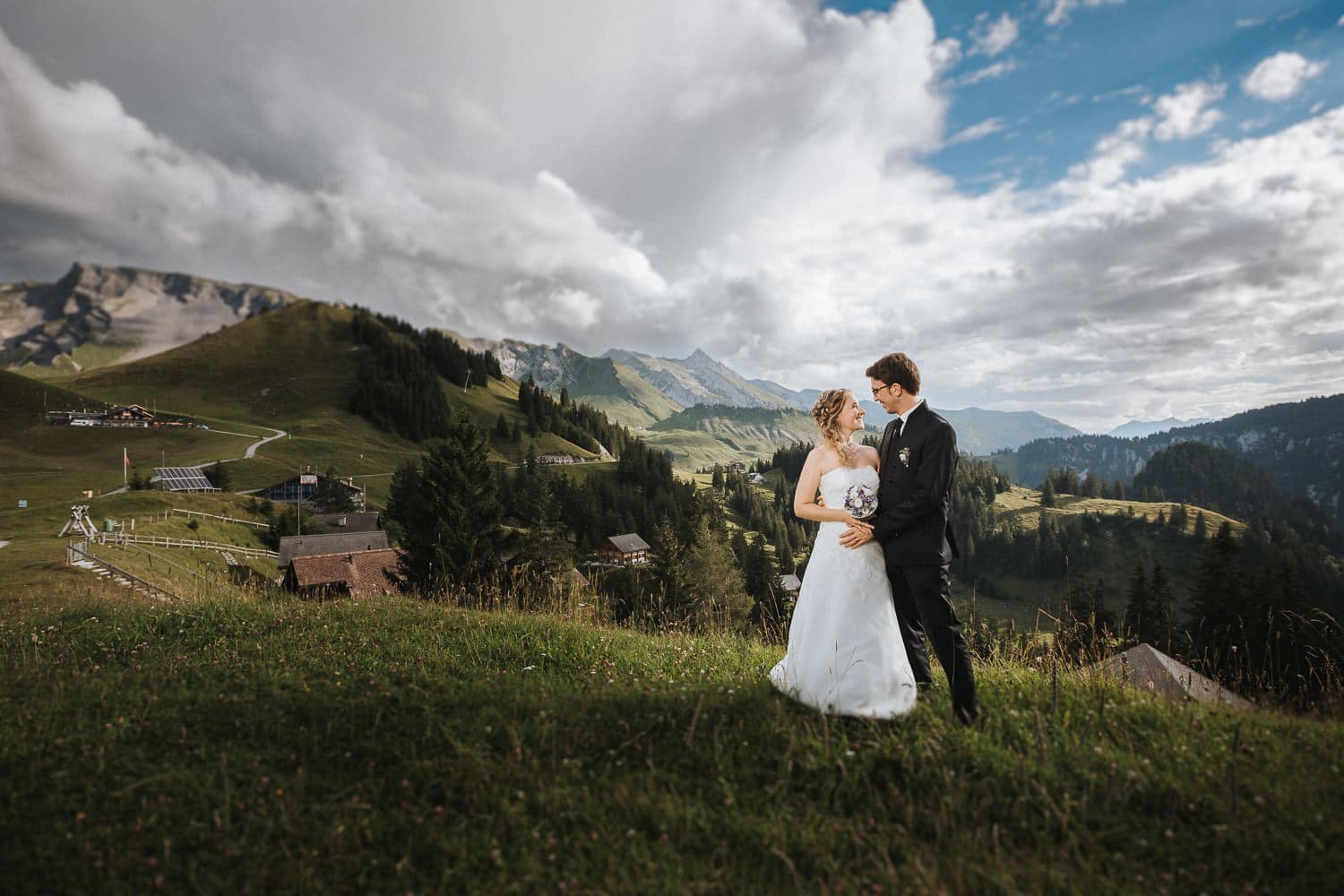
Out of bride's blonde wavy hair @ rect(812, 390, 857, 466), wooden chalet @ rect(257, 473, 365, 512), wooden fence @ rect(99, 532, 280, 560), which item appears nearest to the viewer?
bride's blonde wavy hair @ rect(812, 390, 857, 466)

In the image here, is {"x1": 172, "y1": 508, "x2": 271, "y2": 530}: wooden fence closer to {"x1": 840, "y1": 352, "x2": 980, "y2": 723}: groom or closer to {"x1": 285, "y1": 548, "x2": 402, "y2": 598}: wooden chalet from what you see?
{"x1": 285, "y1": 548, "x2": 402, "y2": 598}: wooden chalet

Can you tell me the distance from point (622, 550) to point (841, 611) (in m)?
88.5

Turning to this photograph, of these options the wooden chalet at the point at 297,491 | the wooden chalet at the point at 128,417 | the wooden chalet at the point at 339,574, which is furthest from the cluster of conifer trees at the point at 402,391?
the wooden chalet at the point at 339,574

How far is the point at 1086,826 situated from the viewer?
3941mm

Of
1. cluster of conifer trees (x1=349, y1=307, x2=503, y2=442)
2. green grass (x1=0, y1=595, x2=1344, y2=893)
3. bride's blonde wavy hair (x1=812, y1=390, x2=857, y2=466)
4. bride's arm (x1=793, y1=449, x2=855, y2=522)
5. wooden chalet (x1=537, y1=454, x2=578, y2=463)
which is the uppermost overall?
cluster of conifer trees (x1=349, y1=307, x2=503, y2=442)

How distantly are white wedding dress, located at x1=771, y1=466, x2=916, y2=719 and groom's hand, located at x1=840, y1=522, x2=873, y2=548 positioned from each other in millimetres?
99

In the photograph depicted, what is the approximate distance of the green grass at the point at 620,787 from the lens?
3496 millimetres

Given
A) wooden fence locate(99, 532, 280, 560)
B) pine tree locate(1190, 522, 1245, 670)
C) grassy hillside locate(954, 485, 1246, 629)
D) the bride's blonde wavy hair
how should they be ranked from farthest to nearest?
grassy hillside locate(954, 485, 1246, 629) < wooden fence locate(99, 532, 280, 560) < pine tree locate(1190, 522, 1245, 670) < the bride's blonde wavy hair

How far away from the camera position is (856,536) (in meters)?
6.09

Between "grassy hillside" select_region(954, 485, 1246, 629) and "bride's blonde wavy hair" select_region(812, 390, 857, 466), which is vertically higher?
"bride's blonde wavy hair" select_region(812, 390, 857, 466)

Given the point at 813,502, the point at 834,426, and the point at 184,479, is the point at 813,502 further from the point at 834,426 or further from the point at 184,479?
the point at 184,479

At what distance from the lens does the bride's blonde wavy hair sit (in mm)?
6668

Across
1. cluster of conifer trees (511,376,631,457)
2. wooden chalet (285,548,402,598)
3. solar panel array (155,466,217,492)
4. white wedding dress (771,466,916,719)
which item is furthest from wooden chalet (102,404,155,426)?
white wedding dress (771,466,916,719)

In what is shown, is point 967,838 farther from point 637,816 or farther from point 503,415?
point 503,415
